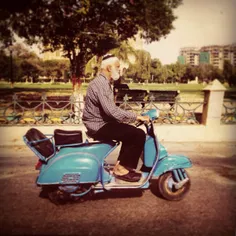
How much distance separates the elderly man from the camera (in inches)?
102

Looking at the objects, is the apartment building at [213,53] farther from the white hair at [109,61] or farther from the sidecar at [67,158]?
the sidecar at [67,158]

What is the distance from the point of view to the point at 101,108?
2.70 metres

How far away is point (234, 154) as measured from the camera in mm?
4656

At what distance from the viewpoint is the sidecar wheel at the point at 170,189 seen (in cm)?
284

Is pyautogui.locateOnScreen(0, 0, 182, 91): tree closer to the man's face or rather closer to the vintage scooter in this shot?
the man's face

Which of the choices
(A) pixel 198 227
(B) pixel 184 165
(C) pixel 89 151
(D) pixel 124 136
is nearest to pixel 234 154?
(B) pixel 184 165

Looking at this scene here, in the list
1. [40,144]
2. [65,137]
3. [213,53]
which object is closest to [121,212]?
[65,137]

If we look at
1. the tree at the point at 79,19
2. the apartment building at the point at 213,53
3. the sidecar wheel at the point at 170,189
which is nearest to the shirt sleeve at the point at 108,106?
the sidecar wheel at the point at 170,189

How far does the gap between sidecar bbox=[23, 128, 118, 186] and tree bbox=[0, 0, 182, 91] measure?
1.38 m

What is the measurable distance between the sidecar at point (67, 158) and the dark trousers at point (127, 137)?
0.37 feet

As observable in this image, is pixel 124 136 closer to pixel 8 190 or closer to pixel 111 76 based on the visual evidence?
pixel 111 76

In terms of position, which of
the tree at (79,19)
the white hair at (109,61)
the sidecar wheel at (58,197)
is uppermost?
the tree at (79,19)

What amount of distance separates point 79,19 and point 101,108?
171 centimetres

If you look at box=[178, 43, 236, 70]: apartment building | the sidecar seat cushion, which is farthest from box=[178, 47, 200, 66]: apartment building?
the sidecar seat cushion
